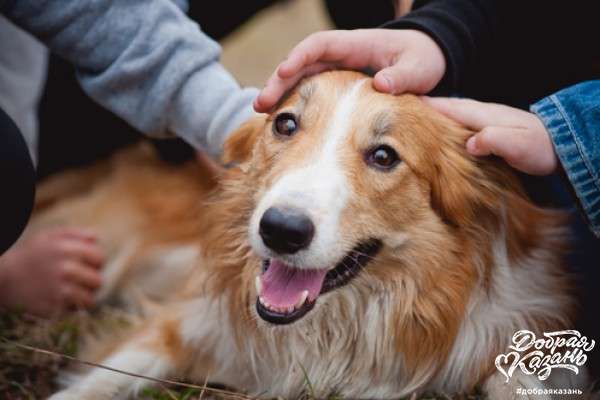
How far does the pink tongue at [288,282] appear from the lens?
1913mm

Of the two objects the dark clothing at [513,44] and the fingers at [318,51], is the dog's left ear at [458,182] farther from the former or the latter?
the fingers at [318,51]

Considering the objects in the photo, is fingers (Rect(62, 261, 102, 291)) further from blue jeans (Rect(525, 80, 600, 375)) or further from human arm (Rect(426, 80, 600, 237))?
blue jeans (Rect(525, 80, 600, 375))

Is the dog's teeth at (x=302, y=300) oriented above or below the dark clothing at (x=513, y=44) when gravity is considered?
below

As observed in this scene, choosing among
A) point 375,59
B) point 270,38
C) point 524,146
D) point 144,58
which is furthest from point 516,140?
point 270,38

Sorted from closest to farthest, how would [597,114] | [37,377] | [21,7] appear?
[597,114] < [21,7] < [37,377]

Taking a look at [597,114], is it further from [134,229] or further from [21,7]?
[134,229]

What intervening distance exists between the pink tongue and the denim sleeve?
726 millimetres

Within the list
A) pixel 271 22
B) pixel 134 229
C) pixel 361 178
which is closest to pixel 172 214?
pixel 134 229

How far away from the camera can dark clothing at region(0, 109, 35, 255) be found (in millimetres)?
1887

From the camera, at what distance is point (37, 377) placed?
2.33 meters

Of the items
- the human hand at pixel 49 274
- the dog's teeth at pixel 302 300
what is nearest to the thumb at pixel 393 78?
the dog's teeth at pixel 302 300

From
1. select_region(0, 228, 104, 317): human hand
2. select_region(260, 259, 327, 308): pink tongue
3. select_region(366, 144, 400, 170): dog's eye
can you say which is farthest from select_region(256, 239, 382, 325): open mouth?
select_region(0, 228, 104, 317): human hand

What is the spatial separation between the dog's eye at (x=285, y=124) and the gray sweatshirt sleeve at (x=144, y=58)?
229mm

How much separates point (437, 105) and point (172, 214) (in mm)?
1589
